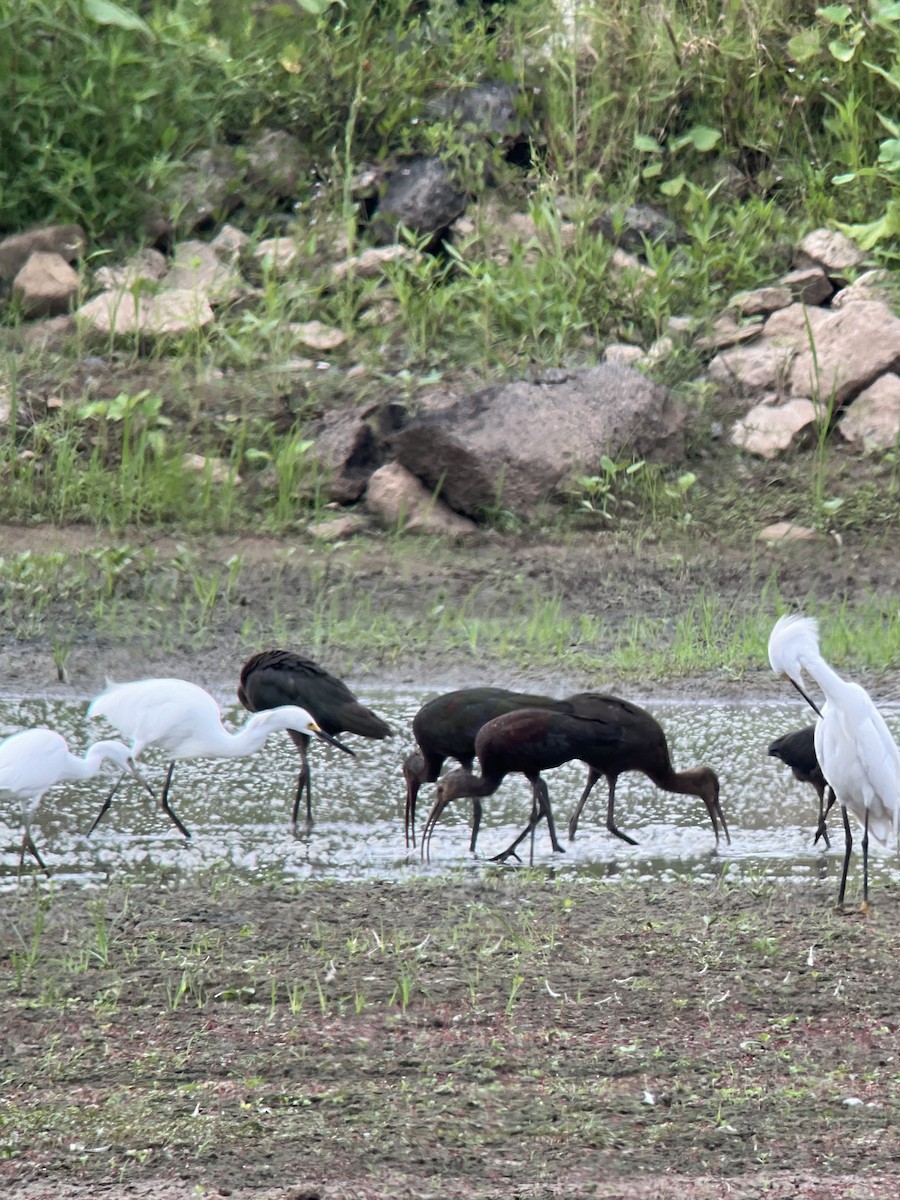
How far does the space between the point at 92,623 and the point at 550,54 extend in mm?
5606

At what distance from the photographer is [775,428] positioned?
1018cm

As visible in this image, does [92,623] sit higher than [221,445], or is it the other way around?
[221,445]

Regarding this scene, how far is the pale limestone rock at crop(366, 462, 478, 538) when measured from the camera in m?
9.61

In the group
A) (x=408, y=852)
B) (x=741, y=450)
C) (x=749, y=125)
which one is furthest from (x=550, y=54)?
(x=408, y=852)

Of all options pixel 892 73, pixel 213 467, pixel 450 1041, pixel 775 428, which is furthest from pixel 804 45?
pixel 450 1041

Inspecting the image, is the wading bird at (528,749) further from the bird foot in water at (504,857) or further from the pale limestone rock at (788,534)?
the pale limestone rock at (788,534)

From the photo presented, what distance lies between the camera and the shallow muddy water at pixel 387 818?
581cm

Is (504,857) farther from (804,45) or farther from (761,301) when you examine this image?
(804,45)

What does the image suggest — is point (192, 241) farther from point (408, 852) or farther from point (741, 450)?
point (408, 852)

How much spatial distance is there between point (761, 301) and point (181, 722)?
585cm

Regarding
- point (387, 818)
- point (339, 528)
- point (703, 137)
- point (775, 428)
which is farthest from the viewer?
point (703, 137)

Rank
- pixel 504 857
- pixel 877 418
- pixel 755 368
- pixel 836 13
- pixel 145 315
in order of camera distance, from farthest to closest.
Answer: pixel 836 13 → pixel 145 315 → pixel 755 368 → pixel 877 418 → pixel 504 857

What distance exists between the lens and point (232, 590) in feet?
29.4

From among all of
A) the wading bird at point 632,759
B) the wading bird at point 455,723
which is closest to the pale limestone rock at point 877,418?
the wading bird at point 632,759
